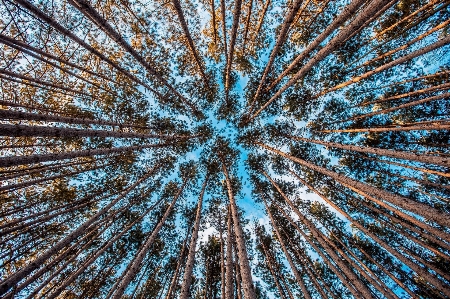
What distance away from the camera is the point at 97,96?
465 inches

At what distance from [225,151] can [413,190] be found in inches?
456

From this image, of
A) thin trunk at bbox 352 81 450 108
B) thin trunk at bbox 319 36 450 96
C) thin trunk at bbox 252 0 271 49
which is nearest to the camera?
thin trunk at bbox 319 36 450 96

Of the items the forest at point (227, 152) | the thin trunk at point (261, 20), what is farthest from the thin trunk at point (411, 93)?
the thin trunk at point (261, 20)

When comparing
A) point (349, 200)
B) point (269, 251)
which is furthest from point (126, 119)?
point (349, 200)

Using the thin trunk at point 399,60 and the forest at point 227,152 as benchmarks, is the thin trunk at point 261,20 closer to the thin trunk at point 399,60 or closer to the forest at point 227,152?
the forest at point 227,152

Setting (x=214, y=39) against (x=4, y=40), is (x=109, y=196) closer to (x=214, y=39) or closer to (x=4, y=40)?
(x=4, y=40)

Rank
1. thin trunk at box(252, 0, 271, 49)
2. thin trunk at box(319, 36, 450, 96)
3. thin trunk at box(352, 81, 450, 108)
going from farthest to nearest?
1. thin trunk at box(252, 0, 271, 49)
2. thin trunk at box(352, 81, 450, 108)
3. thin trunk at box(319, 36, 450, 96)

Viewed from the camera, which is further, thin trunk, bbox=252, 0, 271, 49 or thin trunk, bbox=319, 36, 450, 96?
thin trunk, bbox=252, 0, 271, 49

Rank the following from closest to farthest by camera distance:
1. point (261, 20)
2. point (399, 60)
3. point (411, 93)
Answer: point (399, 60) → point (411, 93) → point (261, 20)

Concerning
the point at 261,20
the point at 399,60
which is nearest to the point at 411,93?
the point at 399,60

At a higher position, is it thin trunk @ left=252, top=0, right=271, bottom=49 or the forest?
thin trunk @ left=252, top=0, right=271, bottom=49

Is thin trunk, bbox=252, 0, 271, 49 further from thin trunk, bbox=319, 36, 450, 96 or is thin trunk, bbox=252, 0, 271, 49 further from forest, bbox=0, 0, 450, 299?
thin trunk, bbox=319, 36, 450, 96

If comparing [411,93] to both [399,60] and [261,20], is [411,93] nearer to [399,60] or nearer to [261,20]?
[399,60]

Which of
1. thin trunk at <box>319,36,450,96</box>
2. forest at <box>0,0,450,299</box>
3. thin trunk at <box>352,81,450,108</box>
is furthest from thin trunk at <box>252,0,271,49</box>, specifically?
thin trunk at <box>352,81,450,108</box>
